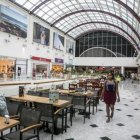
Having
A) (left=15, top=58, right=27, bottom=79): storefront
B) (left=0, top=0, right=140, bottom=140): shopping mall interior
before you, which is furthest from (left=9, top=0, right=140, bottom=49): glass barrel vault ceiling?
(left=15, top=58, right=27, bottom=79): storefront

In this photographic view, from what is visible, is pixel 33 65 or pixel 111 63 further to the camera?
pixel 111 63

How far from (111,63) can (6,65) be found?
27.5 metres

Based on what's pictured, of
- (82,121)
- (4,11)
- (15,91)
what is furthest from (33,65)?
(82,121)

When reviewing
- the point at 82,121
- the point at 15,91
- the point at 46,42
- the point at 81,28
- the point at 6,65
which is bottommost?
the point at 82,121

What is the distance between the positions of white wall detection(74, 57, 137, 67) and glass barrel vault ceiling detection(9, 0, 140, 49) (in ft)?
24.3

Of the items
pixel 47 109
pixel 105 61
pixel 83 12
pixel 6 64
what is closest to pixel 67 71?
pixel 6 64

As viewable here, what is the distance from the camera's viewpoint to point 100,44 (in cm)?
4678

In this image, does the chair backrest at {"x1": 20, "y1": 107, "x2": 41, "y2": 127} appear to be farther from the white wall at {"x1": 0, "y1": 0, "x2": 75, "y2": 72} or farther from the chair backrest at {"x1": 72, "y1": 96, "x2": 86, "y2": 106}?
the white wall at {"x1": 0, "y1": 0, "x2": 75, "y2": 72}

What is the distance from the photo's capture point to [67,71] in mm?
17750

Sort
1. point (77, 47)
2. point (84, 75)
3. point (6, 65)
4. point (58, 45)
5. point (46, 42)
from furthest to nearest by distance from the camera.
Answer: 1. point (77, 47)
2. point (58, 45)
3. point (46, 42)
4. point (6, 65)
5. point (84, 75)

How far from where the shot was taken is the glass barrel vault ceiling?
25.2m

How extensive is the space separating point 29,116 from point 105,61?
4267 centimetres

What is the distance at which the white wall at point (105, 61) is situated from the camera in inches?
1767

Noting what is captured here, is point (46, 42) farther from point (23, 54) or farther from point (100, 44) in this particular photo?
point (100, 44)
